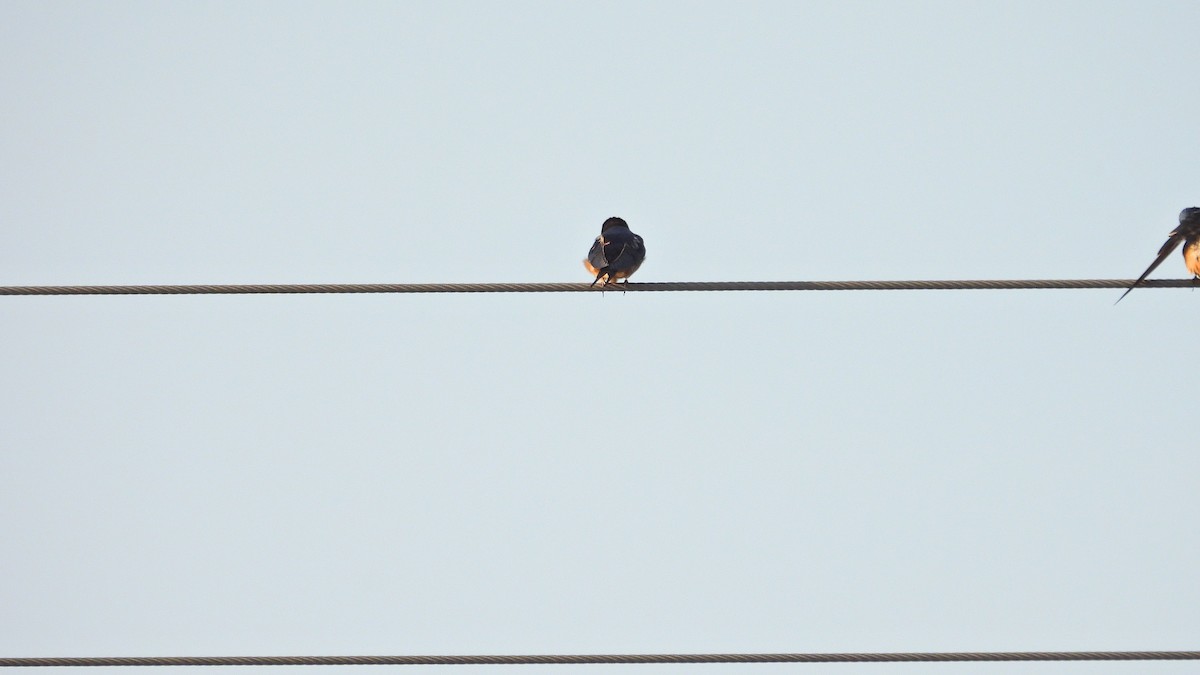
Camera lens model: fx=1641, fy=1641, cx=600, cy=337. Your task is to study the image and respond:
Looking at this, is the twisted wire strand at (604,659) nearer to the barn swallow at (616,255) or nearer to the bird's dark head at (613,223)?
the barn swallow at (616,255)

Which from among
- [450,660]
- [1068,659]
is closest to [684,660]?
[450,660]

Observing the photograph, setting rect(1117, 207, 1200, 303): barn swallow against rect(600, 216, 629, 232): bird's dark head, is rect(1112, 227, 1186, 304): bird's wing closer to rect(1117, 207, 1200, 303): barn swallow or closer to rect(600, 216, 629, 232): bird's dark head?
rect(1117, 207, 1200, 303): barn swallow

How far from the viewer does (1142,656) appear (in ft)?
23.7

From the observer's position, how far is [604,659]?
707cm

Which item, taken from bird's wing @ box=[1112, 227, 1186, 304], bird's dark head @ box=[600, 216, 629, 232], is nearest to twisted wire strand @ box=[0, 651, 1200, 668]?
bird's wing @ box=[1112, 227, 1186, 304]

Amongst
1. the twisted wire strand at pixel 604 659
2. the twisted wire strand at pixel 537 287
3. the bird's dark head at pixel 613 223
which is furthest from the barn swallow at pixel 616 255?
the twisted wire strand at pixel 604 659

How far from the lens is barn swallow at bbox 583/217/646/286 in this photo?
11508 mm

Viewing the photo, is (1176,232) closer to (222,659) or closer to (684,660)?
(684,660)

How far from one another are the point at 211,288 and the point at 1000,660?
13.2ft

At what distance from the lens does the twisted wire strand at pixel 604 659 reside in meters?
7.00

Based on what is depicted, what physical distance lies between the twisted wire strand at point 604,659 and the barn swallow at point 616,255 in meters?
4.48

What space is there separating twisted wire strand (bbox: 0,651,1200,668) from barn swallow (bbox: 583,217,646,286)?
14.7 feet

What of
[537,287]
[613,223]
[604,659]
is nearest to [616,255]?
[613,223]

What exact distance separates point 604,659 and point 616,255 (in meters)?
4.95
